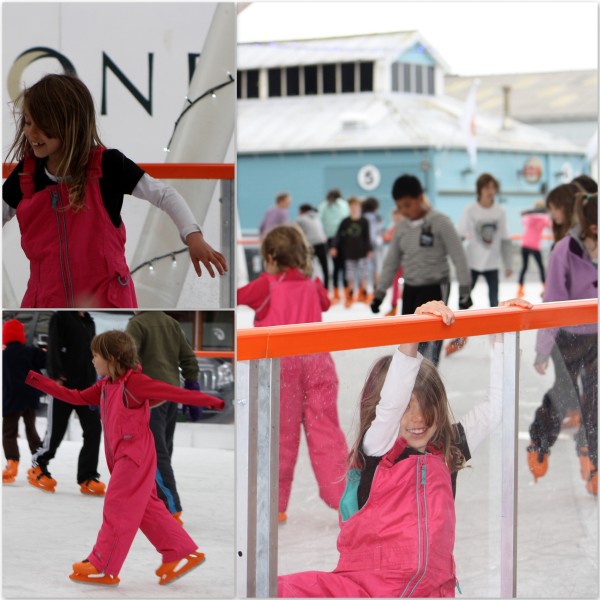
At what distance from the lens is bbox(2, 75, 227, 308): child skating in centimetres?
275

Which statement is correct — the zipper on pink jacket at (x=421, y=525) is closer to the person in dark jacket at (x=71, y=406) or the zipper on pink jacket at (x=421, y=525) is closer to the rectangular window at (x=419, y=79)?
the person in dark jacket at (x=71, y=406)

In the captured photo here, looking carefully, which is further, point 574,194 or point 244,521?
point 574,194

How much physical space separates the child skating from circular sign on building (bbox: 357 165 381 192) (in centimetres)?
2836

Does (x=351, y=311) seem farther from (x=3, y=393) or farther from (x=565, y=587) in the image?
(x=3, y=393)

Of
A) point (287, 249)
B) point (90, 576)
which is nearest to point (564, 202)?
point (287, 249)

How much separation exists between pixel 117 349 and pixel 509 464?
3.84 feet

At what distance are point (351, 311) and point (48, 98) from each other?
11.1m

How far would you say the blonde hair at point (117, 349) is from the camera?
2.79 meters

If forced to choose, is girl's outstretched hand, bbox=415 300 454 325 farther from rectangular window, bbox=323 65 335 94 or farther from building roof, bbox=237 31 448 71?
rectangular window, bbox=323 65 335 94

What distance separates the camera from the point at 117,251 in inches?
111

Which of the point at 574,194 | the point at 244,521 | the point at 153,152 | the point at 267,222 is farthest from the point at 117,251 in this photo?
the point at 267,222

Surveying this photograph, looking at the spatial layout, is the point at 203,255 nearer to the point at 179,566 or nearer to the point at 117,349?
the point at 117,349

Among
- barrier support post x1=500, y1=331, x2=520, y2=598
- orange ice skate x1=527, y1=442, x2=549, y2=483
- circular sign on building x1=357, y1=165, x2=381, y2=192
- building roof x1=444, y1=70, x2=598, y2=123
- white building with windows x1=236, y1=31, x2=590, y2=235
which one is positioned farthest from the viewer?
building roof x1=444, y1=70, x2=598, y2=123

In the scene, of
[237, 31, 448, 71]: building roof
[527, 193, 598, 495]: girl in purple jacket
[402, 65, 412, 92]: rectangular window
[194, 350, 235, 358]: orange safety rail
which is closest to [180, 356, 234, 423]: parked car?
[194, 350, 235, 358]: orange safety rail
